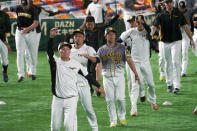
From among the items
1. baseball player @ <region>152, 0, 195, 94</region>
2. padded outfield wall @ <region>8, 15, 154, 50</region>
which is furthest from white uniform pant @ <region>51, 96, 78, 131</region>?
padded outfield wall @ <region>8, 15, 154, 50</region>

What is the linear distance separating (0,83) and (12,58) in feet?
16.8

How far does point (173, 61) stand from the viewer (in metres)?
13.8

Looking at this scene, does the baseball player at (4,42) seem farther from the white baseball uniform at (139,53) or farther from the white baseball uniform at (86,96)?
the white baseball uniform at (86,96)

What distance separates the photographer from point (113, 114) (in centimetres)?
1052

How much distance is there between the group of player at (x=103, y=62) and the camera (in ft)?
29.3

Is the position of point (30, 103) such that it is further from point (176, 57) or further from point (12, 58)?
point (12, 58)

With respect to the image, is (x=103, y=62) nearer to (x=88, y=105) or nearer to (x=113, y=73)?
(x=113, y=73)

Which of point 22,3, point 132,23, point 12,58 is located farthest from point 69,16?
point 132,23

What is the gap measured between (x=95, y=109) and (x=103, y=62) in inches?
75.4

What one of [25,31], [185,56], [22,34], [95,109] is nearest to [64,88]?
[95,109]

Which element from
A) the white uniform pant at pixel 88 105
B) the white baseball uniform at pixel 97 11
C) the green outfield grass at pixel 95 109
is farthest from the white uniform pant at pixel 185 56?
the white uniform pant at pixel 88 105

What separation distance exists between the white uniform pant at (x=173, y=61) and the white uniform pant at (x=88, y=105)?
4.44 meters

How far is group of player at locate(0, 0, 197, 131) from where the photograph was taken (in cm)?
895

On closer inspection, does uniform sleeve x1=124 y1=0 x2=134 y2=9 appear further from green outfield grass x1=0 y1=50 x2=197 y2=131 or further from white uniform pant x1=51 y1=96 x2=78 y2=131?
white uniform pant x1=51 y1=96 x2=78 y2=131
